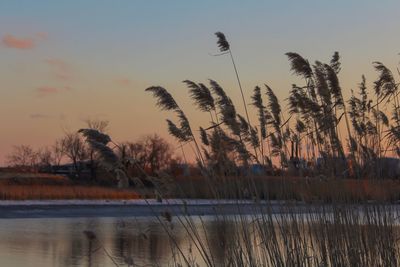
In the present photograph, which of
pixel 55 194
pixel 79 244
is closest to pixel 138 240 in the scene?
pixel 79 244

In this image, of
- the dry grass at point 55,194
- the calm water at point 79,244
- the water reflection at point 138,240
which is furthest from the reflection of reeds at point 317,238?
the dry grass at point 55,194

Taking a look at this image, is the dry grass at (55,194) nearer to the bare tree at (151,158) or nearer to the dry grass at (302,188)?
the bare tree at (151,158)

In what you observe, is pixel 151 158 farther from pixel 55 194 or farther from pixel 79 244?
pixel 55 194

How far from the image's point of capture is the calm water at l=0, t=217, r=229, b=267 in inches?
426

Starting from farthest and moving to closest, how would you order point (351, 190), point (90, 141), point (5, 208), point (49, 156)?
point (49, 156) → point (5, 208) → point (351, 190) → point (90, 141)

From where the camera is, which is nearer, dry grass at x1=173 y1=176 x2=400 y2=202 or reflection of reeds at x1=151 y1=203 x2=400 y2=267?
reflection of reeds at x1=151 y1=203 x2=400 y2=267

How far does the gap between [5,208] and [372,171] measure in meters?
19.3

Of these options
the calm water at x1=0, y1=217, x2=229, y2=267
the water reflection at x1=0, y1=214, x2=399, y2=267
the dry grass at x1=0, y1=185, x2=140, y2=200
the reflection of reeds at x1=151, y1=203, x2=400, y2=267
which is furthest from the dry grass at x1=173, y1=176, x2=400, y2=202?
the dry grass at x1=0, y1=185, x2=140, y2=200

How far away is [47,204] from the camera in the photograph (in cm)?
2619

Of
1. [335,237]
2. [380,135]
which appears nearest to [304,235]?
[335,237]

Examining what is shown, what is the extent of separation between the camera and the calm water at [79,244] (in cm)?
1081

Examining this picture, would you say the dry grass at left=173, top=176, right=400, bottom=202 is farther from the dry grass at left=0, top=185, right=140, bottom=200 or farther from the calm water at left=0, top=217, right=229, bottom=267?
the dry grass at left=0, top=185, right=140, bottom=200

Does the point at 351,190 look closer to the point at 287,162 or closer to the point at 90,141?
the point at 287,162

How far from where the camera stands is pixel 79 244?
13.6 meters
